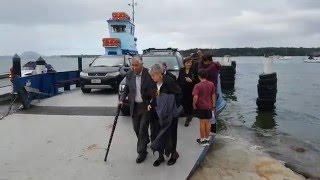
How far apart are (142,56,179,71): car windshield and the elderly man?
5.01 m

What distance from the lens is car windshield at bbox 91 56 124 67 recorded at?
1645cm

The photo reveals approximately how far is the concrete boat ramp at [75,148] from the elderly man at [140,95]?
0.43 metres

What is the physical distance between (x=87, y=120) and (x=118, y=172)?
4.16m

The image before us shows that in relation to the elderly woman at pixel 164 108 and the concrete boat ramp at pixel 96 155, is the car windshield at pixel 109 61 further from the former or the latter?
the elderly woman at pixel 164 108

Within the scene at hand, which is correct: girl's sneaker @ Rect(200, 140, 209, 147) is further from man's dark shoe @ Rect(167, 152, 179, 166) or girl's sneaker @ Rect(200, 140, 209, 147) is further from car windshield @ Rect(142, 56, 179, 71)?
car windshield @ Rect(142, 56, 179, 71)

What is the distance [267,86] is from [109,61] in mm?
7467

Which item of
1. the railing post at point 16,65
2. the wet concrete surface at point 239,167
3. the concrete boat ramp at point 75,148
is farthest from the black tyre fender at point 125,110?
the railing post at point 16,65

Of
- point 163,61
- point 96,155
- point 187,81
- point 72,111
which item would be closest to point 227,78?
point 163,61

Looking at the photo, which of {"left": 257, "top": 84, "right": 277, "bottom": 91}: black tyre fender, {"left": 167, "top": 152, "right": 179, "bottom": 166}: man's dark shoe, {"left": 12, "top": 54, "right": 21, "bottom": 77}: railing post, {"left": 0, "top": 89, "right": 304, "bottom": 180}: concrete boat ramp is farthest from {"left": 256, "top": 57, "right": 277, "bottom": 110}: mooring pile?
{"left": 167, "top": 152, "right": 179, "bottom": 166}: man's dark shoe

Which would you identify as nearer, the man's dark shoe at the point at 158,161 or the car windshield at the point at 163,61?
the man's dark shoe at the point at 158,161

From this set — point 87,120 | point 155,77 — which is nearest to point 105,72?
point 87,120

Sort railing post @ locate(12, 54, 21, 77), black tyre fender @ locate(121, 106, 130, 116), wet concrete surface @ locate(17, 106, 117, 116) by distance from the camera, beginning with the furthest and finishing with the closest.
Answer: railing post @ locate(12, 54, 21, 77) < wet concrete surface @ locate(17, 106, 117, 116) < black tyre fender @ locate(121, 106, 130, 116)

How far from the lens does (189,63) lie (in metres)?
8.74

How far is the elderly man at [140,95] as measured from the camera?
22.4 feet
